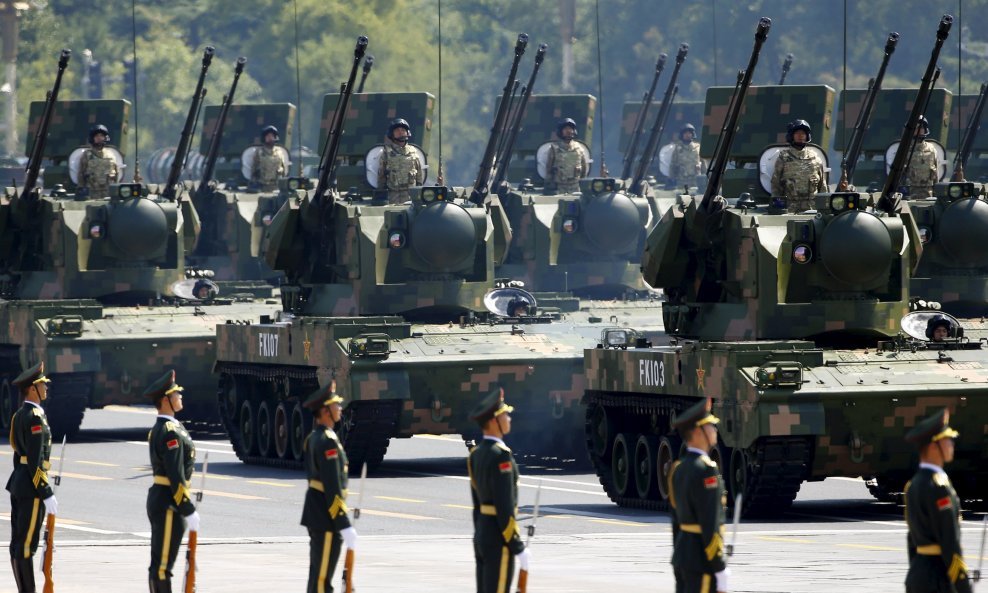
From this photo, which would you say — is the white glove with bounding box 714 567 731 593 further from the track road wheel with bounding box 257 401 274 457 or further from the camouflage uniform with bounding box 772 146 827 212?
the track road wheel with bounding box 257 401 274 457

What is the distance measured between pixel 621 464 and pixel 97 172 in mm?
14026

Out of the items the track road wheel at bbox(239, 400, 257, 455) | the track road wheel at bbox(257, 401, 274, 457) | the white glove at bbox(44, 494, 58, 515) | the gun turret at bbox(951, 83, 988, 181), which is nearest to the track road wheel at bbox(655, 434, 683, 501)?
the track road wheel at bbox(257, 401, 274, 457)

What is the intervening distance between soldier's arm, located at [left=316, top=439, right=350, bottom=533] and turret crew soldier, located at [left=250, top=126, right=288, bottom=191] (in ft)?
98.7

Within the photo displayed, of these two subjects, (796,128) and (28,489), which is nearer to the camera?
(28,489)

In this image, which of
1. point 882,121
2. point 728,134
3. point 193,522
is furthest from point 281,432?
point 193,522

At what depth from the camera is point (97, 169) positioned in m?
38.8

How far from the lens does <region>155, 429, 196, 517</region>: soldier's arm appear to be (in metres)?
18.0

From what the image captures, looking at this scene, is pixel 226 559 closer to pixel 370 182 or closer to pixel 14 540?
pixel 14 540

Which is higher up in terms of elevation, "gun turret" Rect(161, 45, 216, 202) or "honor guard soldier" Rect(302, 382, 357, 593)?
"gun turret" Rect(161, 45, 216, 202)

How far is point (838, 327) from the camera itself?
25938 millimetres

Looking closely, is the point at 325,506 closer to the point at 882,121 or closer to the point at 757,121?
the point at 757,121

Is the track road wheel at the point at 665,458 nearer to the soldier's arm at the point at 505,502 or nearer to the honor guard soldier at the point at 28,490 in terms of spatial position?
the honor guard soldier at the point at 28,490

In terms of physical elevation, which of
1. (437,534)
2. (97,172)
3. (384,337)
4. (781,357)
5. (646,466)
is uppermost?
(97,172)

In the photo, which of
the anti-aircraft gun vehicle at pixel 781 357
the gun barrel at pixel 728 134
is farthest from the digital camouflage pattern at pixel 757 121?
the gun barrel at pixel 728 134
